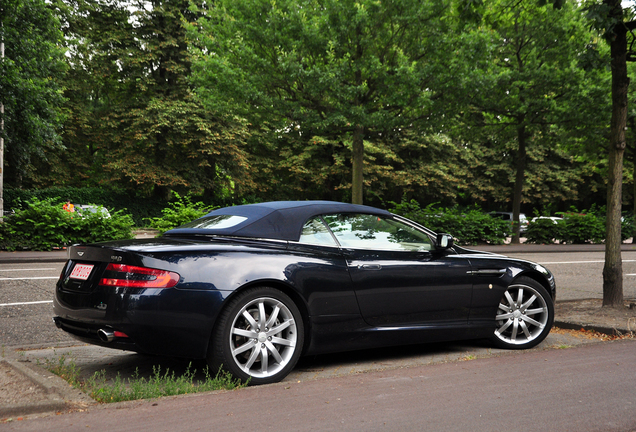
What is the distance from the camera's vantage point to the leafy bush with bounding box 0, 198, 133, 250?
16797mm

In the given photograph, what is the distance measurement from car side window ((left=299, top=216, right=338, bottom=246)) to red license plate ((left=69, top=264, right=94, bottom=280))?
159 centimetres

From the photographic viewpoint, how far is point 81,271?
4.37m

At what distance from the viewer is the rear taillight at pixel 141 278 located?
4.02 m

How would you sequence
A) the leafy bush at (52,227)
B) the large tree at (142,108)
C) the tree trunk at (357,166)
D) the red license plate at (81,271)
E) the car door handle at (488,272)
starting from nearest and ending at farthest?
the red license plate at (81,271) → the car door handle at (488,272) → the leafy bush at (52,227) → the tree trunk at (357,166) → the large tree at (142,108)

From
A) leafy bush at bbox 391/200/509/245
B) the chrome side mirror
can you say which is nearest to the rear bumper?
the chrome side mirror

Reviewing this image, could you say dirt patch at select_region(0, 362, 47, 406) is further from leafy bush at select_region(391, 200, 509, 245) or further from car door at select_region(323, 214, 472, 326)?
leafy bush at select_region(391, 200, 509, 245)

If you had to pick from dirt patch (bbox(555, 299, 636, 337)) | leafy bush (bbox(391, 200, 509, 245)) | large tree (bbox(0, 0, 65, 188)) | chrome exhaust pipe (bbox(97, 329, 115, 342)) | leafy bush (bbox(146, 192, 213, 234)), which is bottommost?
chrome exhaust pipe (bbox(97, 329, 115, 342))

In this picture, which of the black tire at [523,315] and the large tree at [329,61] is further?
the large tree at [329,61]

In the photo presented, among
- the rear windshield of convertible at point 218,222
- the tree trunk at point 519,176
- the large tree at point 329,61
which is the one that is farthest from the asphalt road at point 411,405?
the tree trunk at point 519,176

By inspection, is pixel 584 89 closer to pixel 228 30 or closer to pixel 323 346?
pixel 228 30

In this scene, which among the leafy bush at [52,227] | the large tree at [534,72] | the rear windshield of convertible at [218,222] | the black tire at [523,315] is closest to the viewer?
the rear windshield of convertible at [218,222]

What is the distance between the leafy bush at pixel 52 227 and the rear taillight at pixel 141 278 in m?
13.8

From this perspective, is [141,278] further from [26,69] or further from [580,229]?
[580,229]

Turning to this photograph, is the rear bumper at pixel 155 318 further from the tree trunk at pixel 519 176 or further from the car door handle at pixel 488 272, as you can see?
the tree trunk at pixel 519 176
